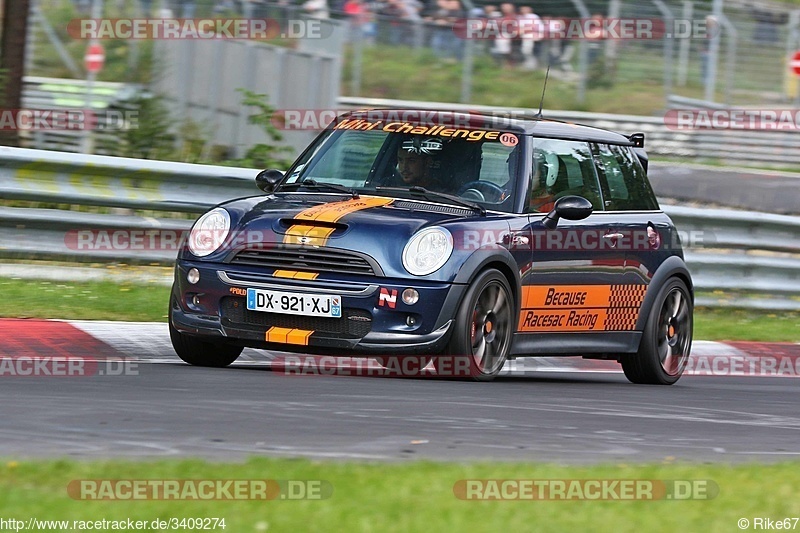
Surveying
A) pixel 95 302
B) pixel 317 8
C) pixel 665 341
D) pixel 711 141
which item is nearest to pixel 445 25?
pixel 317 8

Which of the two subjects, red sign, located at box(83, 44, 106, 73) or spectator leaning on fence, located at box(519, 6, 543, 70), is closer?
red sign, located at box(83, 44, 106, 73)

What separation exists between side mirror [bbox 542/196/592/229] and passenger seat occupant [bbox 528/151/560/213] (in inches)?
3.4

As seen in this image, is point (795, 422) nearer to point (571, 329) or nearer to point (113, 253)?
point (571, 329)

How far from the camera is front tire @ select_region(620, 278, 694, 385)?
998 cm

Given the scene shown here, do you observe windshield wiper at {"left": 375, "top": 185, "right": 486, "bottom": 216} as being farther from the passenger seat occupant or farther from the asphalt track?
the asphalt track

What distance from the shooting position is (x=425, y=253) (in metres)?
8.03

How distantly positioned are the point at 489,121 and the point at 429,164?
1.74ft

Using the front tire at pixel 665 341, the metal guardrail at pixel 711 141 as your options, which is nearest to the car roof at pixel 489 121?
the front tire at pixel 665 341

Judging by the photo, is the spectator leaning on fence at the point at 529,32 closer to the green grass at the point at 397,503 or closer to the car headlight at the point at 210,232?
the car headlight at the point at 210,232

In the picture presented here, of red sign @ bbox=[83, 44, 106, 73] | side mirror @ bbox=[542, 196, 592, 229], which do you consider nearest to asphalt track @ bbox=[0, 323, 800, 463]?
side mirror @ bbox=[542, 196, 592, 229]

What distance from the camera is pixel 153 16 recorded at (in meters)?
21.1

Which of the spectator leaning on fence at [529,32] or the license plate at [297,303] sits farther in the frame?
the spectator leaning on fence at [529,32]

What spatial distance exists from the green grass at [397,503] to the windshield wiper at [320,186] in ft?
11.5

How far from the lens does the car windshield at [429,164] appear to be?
8.83 metres
